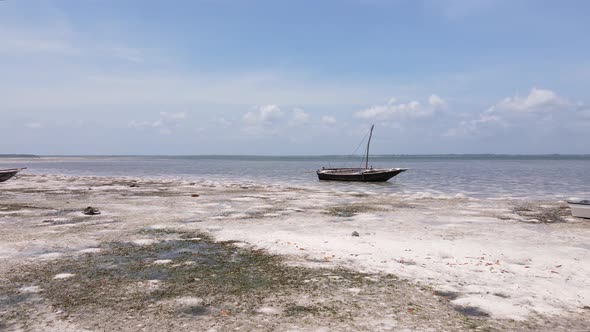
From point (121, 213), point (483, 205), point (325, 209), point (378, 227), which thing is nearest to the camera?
point (378, 227)

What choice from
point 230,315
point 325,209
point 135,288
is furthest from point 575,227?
point 135,288

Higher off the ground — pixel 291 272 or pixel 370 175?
pixel 370 175

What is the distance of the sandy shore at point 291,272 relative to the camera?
20.6ft

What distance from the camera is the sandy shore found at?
20.6 ft

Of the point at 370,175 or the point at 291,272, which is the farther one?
the point at 370,175

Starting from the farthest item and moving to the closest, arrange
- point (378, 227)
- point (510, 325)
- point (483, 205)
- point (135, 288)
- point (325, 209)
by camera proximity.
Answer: point (483, 205), point (325, 209), point (378, 227), point (135, 288), point (510, 325)

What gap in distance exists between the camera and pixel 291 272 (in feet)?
28.7

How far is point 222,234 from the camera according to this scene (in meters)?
13.0

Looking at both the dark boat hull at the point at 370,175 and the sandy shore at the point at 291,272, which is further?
the dark boat hull at the point at 370,175

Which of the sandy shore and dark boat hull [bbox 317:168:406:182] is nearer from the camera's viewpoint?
the sandy shore

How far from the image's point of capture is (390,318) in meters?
6.30

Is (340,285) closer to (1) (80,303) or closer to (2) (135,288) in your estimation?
(2) (135,288)

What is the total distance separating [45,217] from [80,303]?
439 inches

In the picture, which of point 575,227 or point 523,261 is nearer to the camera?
point 523,261
